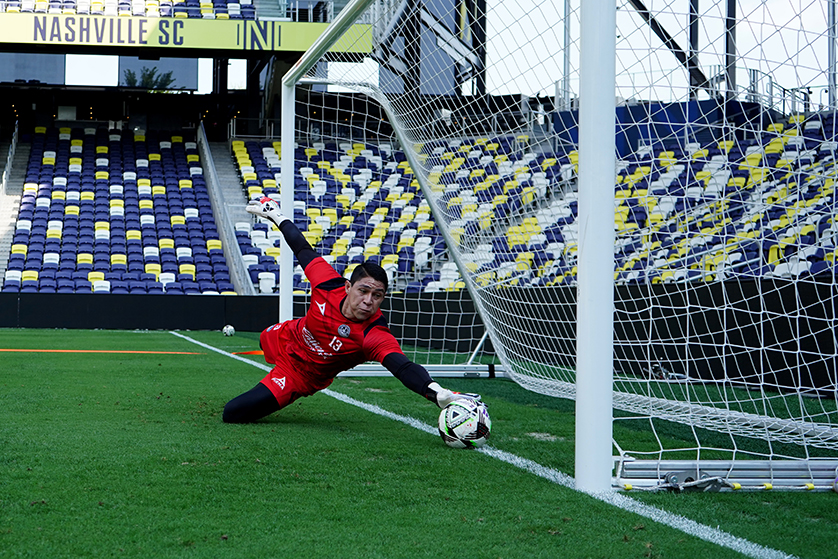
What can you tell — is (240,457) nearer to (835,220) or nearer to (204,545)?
(204,545)

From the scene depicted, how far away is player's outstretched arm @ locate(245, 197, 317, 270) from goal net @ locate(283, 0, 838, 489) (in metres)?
1.71

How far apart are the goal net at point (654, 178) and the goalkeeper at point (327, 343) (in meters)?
1.15

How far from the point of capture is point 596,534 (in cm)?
250

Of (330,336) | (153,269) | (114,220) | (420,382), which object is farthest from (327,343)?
(114,220)

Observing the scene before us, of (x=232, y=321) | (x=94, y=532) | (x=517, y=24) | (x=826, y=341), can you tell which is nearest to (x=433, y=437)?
(x=94, y=532)

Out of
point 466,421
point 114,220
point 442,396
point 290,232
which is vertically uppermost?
point 114,220

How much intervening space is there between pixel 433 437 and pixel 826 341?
4034 mm

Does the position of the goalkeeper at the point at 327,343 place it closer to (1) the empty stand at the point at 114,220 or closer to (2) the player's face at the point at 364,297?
(2) the player's face at the point at 364,297

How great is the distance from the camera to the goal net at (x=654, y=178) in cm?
388

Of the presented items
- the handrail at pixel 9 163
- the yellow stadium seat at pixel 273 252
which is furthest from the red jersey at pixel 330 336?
the handrail at pixel 9 163

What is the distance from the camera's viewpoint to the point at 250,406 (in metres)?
4.55

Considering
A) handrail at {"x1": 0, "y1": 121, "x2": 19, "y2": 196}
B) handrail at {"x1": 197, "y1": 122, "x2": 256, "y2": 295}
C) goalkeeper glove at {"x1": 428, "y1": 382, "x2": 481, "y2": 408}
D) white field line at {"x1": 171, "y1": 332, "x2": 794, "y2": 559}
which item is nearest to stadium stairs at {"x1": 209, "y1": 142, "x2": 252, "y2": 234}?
handrail at {"x1": 197, "y1": 122, "x2": 256, "y2": 295}

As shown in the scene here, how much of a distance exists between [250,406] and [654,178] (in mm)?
3251

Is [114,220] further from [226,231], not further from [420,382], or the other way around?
[420,382]
